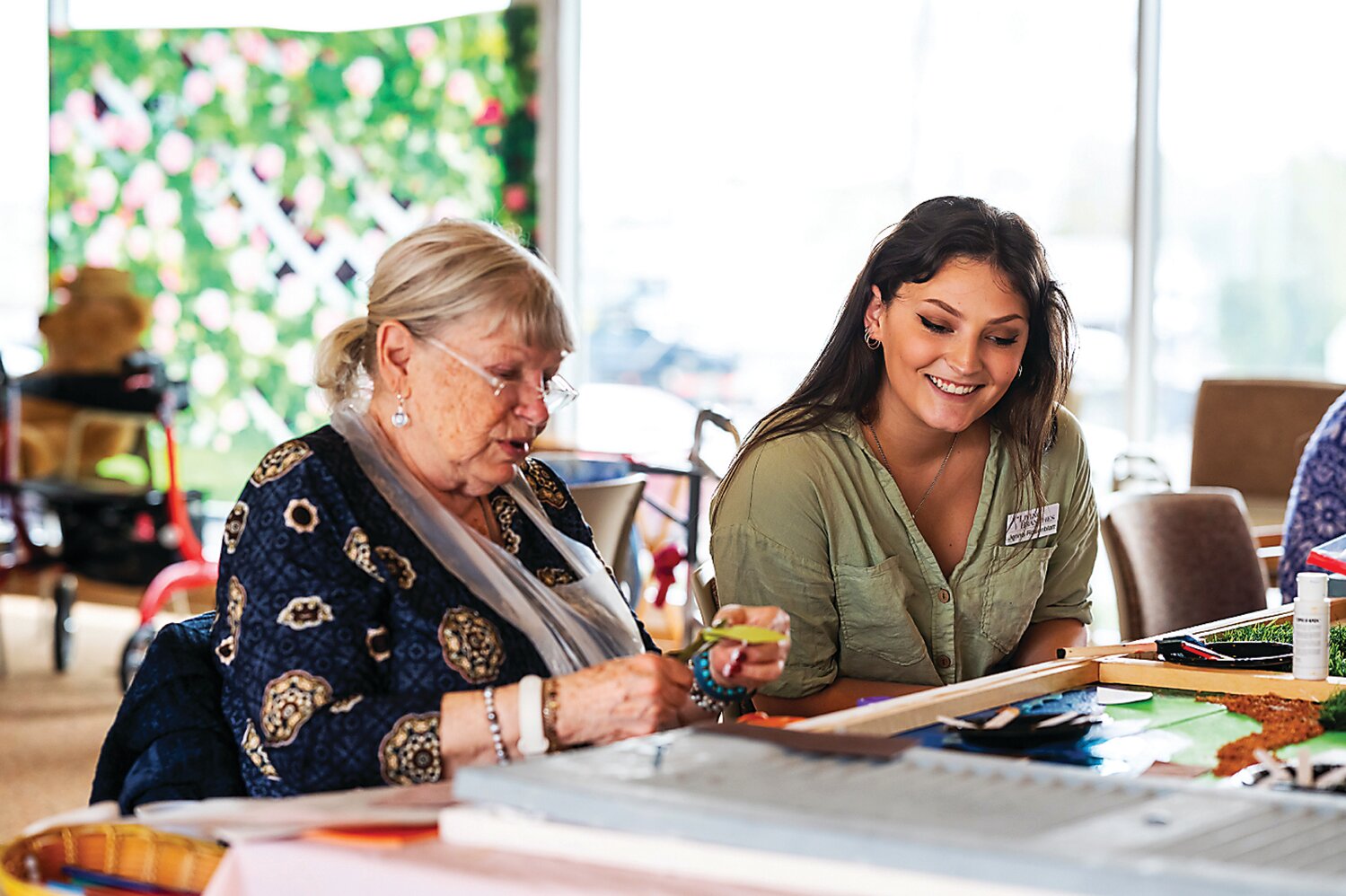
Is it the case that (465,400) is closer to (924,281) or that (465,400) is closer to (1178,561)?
(924,281)

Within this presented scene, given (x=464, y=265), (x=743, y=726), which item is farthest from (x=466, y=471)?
(x=743, y=726)

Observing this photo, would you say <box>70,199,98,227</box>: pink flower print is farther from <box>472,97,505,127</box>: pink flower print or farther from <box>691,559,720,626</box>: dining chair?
<box>691,559,720,626</box>: dining chair

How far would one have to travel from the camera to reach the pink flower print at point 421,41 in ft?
22.7

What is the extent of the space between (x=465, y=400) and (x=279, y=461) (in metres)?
0.22

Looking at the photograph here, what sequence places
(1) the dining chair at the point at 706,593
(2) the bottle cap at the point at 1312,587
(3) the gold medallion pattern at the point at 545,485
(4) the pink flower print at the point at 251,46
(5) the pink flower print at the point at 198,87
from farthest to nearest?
1. (5) the pink flower print at the point at 198,87
2. (4) the pink flower print at the point at 251,46
3. (1) the dining chair at the point at 706,593
4. (3) the gold medallion pattern at the point at 545,485
5. (2) the bottle cap at the point at 1312,587

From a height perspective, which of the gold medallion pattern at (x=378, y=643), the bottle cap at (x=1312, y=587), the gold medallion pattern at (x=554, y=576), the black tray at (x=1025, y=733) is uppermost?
the bottle cap at (x=1312, y=587)

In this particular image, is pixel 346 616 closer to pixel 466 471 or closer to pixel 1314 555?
pixel 466 471

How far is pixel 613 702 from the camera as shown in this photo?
64.8 inches

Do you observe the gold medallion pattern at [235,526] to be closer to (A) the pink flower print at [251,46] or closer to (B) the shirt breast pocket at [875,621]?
(B) the shirt breast pocket at [875,621]

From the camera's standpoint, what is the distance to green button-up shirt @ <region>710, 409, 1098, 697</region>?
2.32 metres

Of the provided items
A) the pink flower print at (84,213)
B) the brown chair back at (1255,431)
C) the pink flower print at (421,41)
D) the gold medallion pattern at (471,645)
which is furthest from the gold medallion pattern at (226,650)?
the pink flower print at (84,213)

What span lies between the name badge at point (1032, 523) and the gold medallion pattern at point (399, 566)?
1065mm

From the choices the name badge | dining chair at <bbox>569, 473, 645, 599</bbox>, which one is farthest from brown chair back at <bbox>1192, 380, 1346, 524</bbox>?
the name badge

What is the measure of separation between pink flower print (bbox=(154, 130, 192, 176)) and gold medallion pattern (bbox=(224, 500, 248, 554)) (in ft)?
19.6
